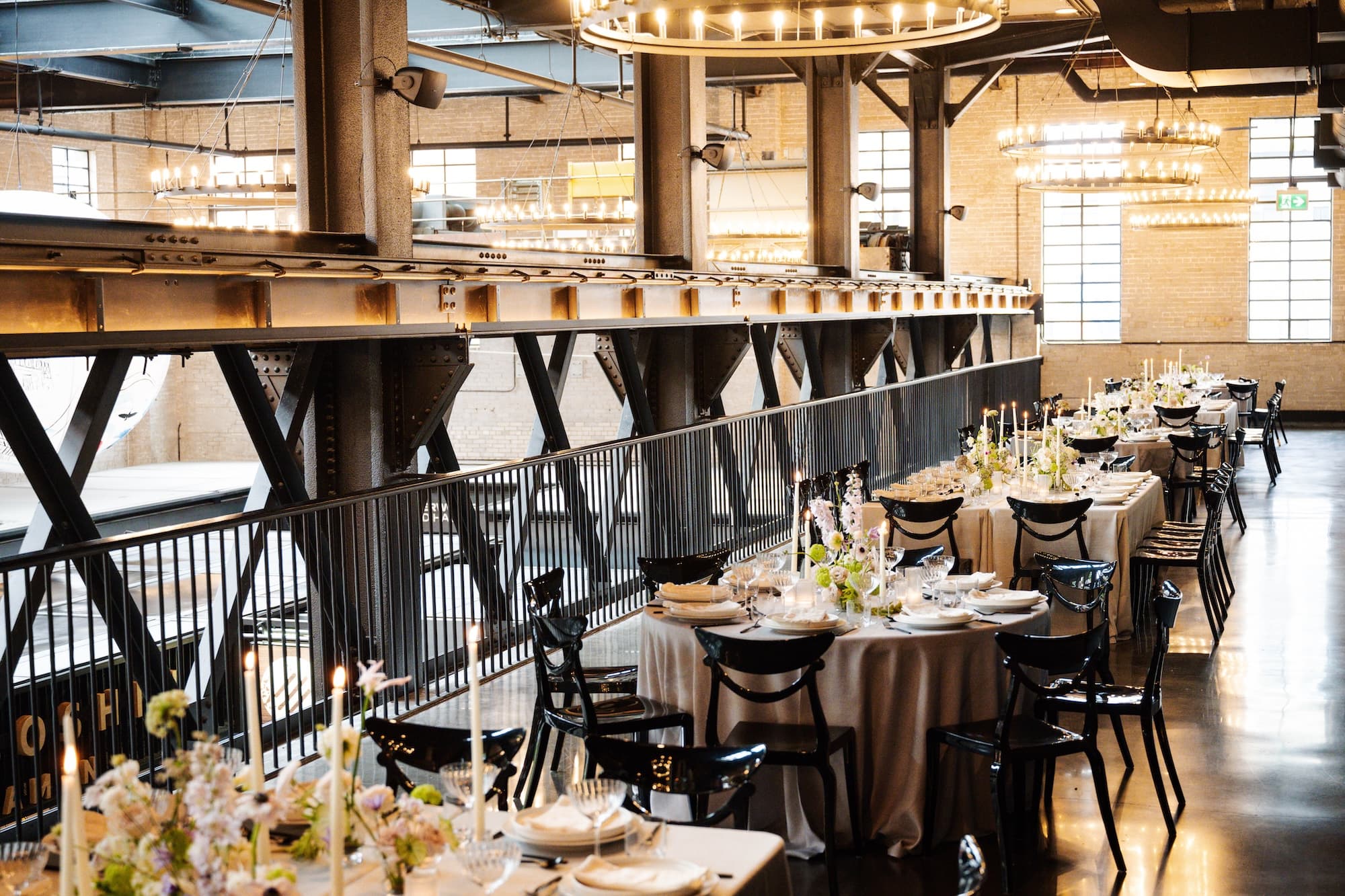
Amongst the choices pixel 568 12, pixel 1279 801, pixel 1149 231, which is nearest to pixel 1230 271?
pixel 1149 231

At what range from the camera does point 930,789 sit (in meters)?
4.87

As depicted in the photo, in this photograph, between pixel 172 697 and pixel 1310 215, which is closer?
pixel 172 697

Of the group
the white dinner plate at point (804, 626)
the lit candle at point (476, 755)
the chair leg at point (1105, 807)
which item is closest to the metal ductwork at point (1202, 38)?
the white dinner plate at point (804, 626)

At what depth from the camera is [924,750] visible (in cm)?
490

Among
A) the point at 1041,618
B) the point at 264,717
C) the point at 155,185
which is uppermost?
the point at 155,185

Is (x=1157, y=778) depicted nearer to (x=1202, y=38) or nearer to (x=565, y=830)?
(x=565, y=830)

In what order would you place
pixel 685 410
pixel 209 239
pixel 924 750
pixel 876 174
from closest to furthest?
pixel 924 750 < pixel 209 239 < pixel 685 410 < pixel 876 174

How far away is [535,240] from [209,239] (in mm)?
14511

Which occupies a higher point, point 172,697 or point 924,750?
point 172,697

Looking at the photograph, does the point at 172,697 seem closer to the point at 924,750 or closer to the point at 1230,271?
the point at 924,750

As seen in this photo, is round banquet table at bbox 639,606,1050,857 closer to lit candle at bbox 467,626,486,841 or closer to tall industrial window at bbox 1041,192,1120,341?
lit candle at bbox 467,626,486,841

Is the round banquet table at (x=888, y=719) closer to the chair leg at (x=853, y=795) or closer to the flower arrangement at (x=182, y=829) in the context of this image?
the chair leg at (x=853, y=795)

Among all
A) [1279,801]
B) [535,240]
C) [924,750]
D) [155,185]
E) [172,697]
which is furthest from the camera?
[535,240]

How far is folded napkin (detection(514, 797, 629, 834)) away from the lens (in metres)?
3.05
